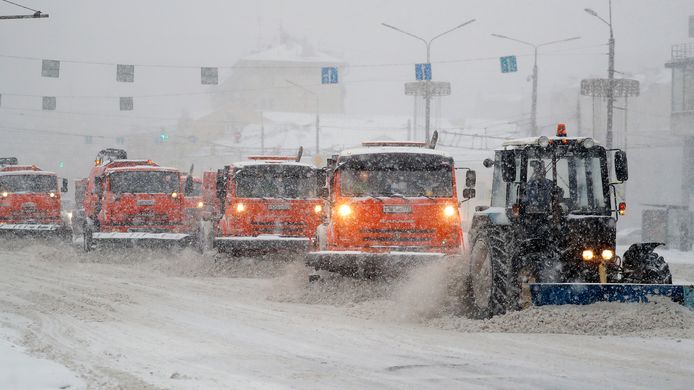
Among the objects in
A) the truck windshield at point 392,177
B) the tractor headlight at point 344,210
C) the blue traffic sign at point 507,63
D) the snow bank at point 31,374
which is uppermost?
the blue traffic sign at point 507,63

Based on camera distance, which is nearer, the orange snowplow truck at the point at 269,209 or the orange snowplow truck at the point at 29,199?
the orange snowplow truck at the point at 269,209

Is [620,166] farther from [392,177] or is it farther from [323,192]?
[323,192]

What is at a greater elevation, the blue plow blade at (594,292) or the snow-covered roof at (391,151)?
the snow-covered roof at (391,151)

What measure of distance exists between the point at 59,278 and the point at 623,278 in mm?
10743

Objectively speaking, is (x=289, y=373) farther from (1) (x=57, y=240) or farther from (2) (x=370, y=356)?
(1) (x=57, y=240)

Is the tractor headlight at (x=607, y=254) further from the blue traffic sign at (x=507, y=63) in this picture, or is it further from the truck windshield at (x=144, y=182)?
the blue traffic sign at (x=507, y=63)

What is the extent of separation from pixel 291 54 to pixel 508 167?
10207 centimetres

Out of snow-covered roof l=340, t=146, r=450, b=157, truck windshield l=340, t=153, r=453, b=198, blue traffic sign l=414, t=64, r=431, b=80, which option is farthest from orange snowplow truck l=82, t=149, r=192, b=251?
blue traffic sign l=414, t=64, r=431, b=80

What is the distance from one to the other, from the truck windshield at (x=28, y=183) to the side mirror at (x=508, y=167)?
20673 millimetres

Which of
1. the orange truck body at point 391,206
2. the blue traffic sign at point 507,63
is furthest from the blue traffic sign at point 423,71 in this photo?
the orange truck body at point 391,206

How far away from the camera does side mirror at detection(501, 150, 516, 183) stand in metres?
Result: 11.0

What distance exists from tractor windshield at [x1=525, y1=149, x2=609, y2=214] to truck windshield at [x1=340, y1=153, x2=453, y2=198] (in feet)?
12.6

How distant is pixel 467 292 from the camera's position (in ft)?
39.8

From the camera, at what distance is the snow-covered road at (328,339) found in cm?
795
